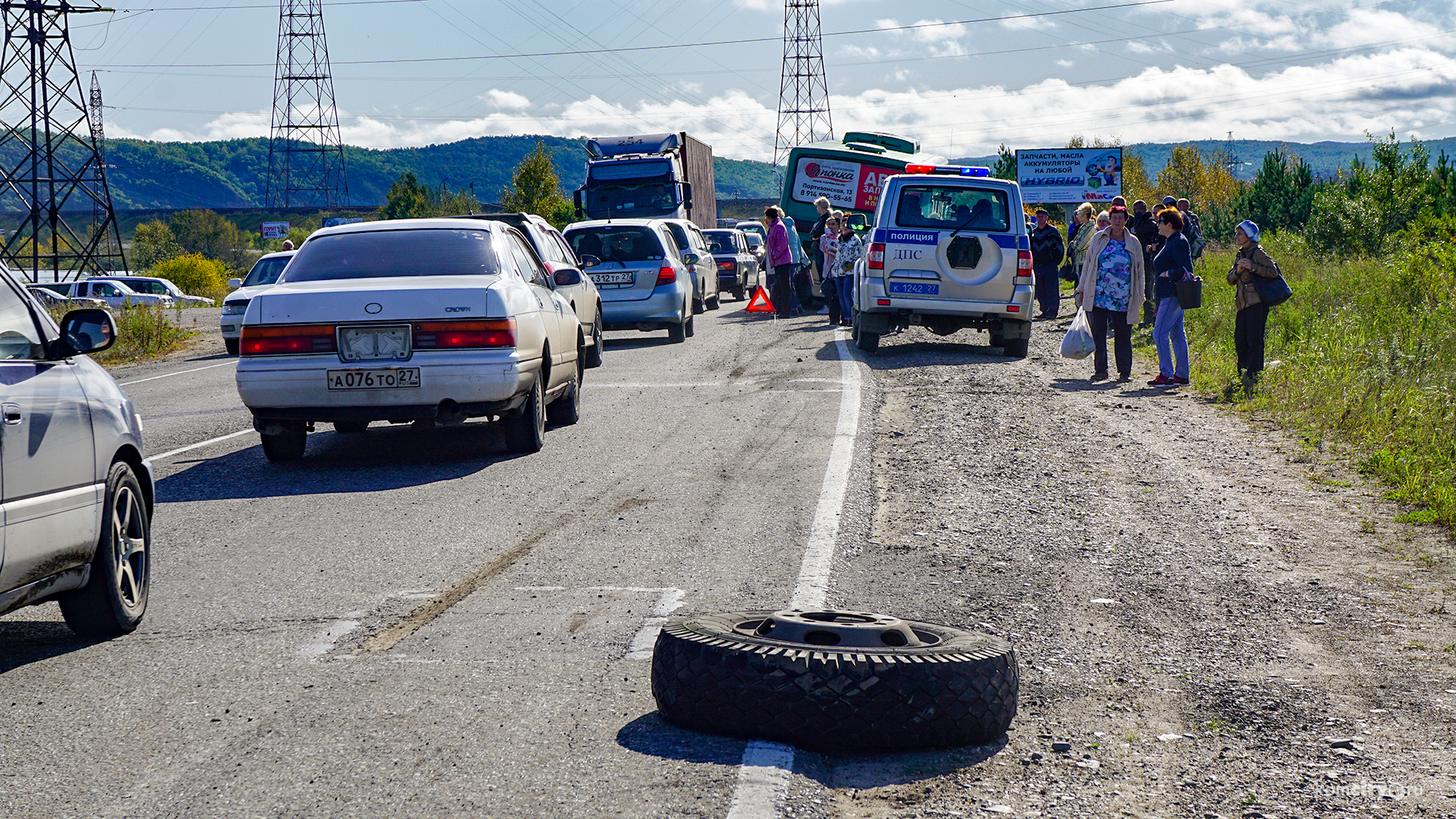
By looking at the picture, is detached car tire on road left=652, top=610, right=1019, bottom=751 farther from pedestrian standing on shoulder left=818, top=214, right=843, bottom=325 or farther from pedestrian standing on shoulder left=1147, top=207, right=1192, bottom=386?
pedestrian standing on shoulder left=818, top=214, right=843, bottom=325

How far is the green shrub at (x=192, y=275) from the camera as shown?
59.7 metres

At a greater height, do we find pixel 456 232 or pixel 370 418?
pixel 456 232

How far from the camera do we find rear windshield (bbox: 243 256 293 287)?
67.4 ft

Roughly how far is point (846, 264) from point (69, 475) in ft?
53.1

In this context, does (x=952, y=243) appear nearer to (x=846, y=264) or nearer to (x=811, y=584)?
(x=846, y=264)

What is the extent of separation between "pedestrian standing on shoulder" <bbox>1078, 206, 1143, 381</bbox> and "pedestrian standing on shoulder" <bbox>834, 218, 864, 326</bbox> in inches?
246

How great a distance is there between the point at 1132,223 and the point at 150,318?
1709cm

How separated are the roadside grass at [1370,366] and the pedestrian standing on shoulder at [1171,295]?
1.11ft

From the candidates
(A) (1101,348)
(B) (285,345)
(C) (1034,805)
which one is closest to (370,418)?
(B) (285,345)

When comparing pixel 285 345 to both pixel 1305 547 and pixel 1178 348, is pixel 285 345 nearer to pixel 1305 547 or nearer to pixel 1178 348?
pixel 1305 547

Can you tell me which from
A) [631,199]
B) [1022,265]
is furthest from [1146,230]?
[631,199]

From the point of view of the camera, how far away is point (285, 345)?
27.6ft

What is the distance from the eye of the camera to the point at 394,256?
29.8 feet

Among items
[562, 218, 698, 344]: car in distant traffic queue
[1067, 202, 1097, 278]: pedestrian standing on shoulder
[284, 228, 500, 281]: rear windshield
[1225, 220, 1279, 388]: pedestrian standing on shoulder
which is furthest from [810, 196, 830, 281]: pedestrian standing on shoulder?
[284, 228, 500, 281]: rear windshield
